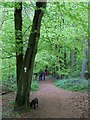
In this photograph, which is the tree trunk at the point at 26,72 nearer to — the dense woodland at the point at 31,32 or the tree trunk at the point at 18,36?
the dense woodland at the point at 31,32

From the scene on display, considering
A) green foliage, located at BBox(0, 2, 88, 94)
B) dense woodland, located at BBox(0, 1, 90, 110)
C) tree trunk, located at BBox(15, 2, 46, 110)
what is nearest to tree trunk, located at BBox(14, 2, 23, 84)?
dense woodland, located at BBox(0, 1, 90, 110)

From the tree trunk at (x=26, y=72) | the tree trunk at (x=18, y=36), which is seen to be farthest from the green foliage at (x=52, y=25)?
the tree trunk at (x=26, y=72)

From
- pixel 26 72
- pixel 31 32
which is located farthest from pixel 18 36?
pixel 26 72

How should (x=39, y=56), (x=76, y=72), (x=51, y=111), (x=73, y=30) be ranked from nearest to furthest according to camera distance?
(x=51, y=111), (x=73, y=30), (x=39, y=56), (x=76, y=72)

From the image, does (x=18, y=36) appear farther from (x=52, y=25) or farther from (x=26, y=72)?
(x=52, y=25)

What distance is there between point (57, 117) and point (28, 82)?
3.05m

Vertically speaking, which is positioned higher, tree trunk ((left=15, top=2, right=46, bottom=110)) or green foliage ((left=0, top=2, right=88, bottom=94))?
green foliage ((left=0, top=2, right=88, bottom=94))

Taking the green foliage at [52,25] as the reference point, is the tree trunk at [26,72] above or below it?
below

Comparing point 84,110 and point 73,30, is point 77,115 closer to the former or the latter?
point 84,110

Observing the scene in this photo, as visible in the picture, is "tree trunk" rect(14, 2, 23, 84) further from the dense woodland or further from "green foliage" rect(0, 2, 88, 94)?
"green foliage" rect(0, 2, 88, 94)

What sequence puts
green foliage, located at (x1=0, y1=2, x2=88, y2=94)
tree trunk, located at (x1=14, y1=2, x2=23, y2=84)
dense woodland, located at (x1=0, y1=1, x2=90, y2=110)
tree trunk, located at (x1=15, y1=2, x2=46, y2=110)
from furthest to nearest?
tree trunk, located at (x1=15, y1=2, x2=46, y2=110), tree trunk, located at (x1=14, y1=2, x2=23, y2=84), dense woodland, located at (x1=0, y1=1, x2=90, y2=110), green foliage, located at (x1=0, y1=2, x2=88, y2=94)

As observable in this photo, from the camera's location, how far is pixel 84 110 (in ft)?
39.0

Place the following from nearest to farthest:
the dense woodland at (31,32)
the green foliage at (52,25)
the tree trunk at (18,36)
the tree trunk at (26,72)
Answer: the green foliage at (52,25) < the dense woodland at (31,32) < the tree trunk at (18,36) < the tree trunk at (26,72)

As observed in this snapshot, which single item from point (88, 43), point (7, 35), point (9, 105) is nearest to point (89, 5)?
point (7, 35)
